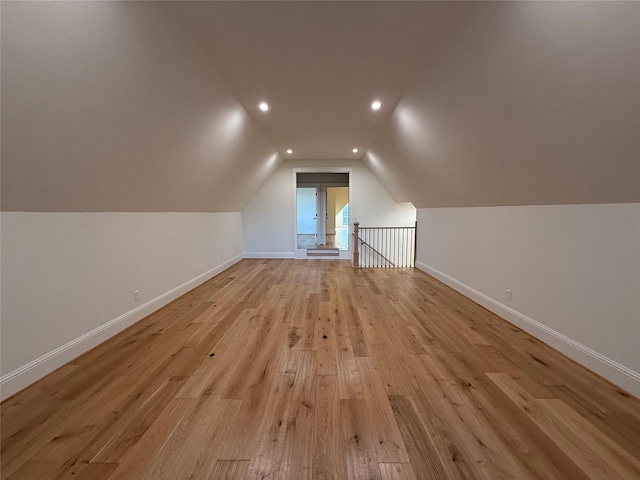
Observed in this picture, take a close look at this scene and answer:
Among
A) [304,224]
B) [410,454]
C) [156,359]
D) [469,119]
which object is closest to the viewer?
[410,454]

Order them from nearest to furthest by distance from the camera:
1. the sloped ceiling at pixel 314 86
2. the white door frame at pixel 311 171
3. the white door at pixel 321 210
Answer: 1. the sloped ceiling at pixel 314 86
2. the white door frame at pixel 311 171
3. the white door at pixel 321 210

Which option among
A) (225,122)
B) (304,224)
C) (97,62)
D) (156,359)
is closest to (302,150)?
(225,122)

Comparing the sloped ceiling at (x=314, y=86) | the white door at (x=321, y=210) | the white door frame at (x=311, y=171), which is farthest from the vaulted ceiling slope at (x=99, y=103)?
the white door at (x=321, y=210)

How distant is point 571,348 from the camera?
6.68ft

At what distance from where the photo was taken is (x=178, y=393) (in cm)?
166

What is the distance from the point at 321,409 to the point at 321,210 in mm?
7876

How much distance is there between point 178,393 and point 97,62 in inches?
82.8

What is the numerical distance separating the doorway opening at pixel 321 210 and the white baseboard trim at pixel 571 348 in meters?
4.25

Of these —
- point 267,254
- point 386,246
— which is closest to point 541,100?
point 386,246

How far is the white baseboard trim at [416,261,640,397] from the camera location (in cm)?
166

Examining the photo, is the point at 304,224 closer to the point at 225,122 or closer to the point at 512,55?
the point at 225,122

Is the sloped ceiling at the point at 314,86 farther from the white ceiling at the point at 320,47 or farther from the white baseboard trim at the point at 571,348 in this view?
the white baseboard trim at the point at 571,348

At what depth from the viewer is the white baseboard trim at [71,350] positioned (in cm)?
163

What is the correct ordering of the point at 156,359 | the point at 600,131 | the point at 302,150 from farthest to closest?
1. the point at 302,150
2. the point at 156,359
3. the point at 600,131
